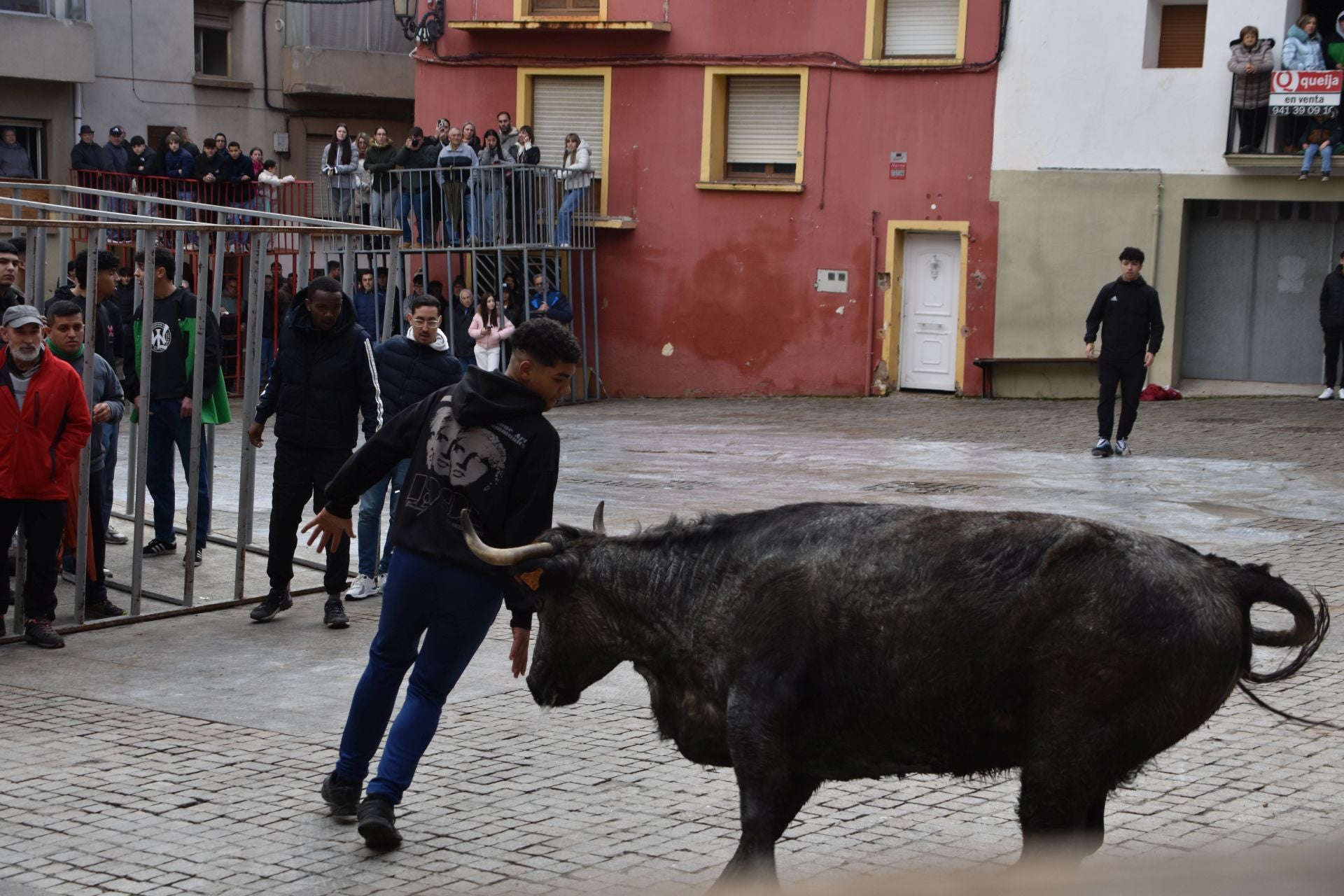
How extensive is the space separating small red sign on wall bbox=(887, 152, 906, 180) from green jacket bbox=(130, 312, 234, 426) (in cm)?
1577

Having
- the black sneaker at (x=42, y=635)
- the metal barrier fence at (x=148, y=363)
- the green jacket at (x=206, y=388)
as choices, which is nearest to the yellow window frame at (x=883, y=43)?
the metal barrier fence at (x=148, y=363)

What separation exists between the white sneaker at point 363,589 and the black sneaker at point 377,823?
4.72 m

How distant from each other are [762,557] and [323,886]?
75.1 inches

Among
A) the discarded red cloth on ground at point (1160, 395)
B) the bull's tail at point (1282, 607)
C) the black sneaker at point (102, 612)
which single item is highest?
the bull's tail at point (1282, 607)

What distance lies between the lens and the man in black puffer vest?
960cm

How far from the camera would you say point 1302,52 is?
72.7 ft

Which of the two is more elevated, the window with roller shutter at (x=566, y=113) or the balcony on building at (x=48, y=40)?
the balcony on building at (x=48, y=40)

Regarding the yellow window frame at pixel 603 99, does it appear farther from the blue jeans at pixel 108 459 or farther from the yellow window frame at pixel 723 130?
the blue jeans at pixel 108 459

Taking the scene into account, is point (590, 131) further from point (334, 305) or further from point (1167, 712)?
point (1167, 712)

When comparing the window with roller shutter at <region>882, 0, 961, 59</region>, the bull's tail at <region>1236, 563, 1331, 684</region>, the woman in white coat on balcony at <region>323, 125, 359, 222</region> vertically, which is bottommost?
the bull's tail at <region>1236, 563, 1331, 684</region>

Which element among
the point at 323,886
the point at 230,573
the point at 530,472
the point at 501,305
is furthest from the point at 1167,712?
the point at 501,305

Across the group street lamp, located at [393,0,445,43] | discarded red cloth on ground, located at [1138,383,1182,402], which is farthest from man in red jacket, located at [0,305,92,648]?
street lamp, located at [393,0,445,43]

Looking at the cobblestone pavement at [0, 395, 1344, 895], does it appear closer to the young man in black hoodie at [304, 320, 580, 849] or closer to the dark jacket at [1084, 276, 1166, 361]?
the young man in black hoodie at [304, 320, 580, 849]

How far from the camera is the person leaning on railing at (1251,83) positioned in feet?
73.6
